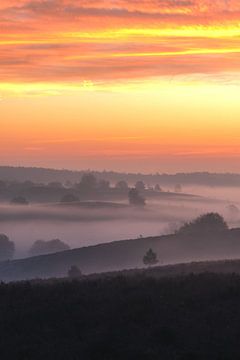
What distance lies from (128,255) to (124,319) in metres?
132

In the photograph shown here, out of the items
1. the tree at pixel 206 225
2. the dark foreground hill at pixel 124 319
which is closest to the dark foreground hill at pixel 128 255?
the tree at pixel 206 225

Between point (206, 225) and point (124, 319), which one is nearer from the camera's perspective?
point (124, 319)

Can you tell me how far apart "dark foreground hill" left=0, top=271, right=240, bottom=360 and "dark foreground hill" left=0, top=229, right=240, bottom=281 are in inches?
4183

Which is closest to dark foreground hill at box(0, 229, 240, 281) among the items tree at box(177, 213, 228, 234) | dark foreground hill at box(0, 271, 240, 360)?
tree at box(177, 213, 228, 234)

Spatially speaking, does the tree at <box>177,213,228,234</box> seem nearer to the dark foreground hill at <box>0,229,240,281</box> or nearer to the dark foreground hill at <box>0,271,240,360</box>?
the dark foreground hill at <box>0,229,240,281</box>

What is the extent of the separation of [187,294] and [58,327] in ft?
17.1

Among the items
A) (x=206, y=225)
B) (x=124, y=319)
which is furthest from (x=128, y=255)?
(x=124, y=319)

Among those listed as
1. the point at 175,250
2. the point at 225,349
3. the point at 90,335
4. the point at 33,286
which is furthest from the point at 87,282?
the point at 175,250

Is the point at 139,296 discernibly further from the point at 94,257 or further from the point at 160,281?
the point at 94,257

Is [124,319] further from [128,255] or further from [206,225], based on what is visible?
[128,255]

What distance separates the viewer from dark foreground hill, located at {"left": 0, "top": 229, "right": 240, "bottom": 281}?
14375 cm

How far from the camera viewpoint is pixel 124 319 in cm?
2700

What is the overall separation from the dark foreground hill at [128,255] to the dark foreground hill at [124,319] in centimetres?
10625

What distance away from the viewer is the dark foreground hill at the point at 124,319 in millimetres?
24375
